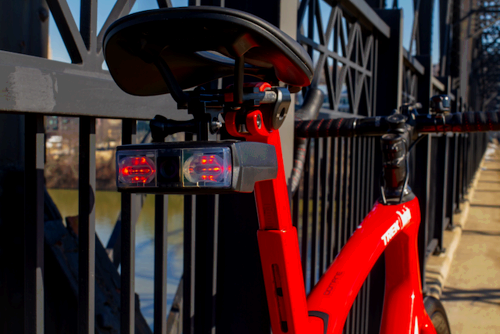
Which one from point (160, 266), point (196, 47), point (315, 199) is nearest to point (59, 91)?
point (196, 47)

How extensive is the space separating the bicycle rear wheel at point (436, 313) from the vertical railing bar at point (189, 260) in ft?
3.27

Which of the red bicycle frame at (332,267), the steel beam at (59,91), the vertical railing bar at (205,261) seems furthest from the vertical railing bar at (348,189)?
the steel beam at (59,91)

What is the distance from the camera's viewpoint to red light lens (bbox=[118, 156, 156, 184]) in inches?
22.9

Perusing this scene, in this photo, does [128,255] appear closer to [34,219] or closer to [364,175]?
[34,219]

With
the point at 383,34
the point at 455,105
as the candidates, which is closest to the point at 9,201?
the point at 383,34

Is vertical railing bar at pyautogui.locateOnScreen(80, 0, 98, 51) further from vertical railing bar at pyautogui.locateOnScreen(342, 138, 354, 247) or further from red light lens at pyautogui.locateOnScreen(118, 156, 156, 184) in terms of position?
vertical railing bar at pyautogui.locateOnScreen(342, 138, 354, 247)

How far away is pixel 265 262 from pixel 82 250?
389 millimetres

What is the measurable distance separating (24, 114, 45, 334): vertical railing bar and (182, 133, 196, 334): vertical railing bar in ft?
1.40

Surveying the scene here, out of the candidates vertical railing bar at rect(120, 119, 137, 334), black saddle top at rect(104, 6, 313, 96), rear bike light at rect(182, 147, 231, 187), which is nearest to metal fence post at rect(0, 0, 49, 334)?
vertical railing bar at rect(120, 119, 137, 334)

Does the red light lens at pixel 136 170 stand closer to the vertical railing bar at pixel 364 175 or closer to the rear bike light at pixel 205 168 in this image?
the rear bike light at pixel 205 168

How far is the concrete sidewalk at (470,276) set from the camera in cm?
327

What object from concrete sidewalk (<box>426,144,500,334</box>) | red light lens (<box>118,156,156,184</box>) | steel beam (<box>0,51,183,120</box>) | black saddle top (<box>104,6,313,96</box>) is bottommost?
concrete sidewalk (<box>426,144,500,334</box>)

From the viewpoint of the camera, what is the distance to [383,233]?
4.09ft

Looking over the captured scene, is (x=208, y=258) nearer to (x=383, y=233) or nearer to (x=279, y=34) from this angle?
(x=383, y=233)
